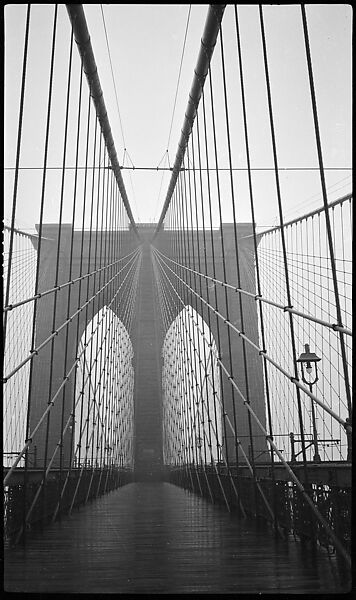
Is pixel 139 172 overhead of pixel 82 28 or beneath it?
overhead

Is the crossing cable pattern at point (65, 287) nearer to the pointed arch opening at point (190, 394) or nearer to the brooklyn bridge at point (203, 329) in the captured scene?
the brooklyn bridge at point (203, 329)

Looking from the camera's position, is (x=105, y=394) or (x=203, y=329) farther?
(x=105, y=394)

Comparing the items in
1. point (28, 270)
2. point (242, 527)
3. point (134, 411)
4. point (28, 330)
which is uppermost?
point (28, 270)

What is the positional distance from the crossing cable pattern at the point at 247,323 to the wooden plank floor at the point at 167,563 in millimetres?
147

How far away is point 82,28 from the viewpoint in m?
4.52

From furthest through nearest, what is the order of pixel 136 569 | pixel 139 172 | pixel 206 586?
1. pixel 139 172
2. pixel 136 569
3. pixel 206 586

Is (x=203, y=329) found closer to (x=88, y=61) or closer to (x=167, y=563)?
(x=88, y=61)

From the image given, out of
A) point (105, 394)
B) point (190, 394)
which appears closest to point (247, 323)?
point (190, 394)

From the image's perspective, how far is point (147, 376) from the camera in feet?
63.0

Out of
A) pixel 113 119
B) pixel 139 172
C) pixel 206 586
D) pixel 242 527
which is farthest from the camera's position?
pixel 139 172

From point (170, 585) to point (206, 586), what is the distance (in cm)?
7

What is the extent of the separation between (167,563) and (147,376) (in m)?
17.7

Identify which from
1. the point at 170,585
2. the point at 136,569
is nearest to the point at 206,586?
the point at 170,585

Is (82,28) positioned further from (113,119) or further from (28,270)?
(28,270)
